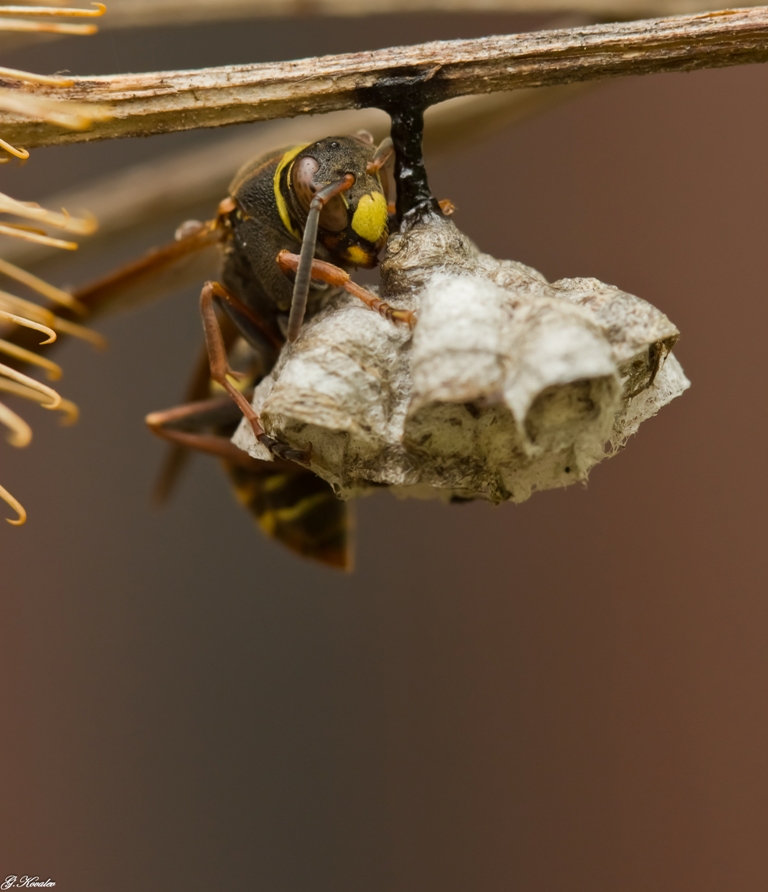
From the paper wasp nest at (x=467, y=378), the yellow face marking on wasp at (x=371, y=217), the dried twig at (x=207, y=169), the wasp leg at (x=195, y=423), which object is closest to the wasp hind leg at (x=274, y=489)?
the wasp leg at (x=195, y=423)

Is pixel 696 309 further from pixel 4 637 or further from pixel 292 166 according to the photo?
pixel 4 637

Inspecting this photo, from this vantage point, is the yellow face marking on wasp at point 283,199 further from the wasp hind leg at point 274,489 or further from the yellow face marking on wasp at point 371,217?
A: the wasp hind leg at point 274,489

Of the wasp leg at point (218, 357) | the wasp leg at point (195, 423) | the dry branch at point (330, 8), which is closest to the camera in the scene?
the wasp leg at point (218, 357)

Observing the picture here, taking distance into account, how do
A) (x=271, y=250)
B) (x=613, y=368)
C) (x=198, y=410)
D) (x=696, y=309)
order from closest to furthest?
(x=613, y=368)
(x=271, y=250)
(x=198, y=410)
(x=696, y=309)

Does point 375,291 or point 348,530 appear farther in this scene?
point 348,530

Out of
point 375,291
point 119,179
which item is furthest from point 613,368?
point 119,179

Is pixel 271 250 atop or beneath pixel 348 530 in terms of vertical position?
atop

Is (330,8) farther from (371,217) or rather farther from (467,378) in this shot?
(467,378)
